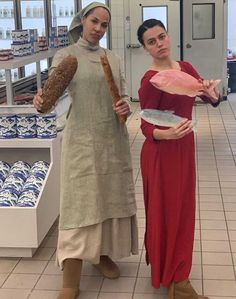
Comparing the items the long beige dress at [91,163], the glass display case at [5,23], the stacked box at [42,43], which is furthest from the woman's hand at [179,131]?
the glass display case at [5,23]

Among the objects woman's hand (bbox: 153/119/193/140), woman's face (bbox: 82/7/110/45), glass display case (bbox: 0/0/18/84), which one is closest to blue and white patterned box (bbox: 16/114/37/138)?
woman's face (bbox: 82/7/110/45)

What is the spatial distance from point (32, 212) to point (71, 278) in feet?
1.90

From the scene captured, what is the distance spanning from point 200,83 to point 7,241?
1.63m

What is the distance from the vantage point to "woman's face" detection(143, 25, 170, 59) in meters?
2.55

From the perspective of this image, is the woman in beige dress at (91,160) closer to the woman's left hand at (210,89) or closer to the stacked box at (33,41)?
the woman's left hand at (210,89)

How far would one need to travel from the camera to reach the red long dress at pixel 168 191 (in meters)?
2.63

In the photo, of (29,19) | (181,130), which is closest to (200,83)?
(181,130)

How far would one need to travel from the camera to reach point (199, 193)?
4668mm

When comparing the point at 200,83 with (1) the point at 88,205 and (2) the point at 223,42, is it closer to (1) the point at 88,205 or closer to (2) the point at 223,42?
(1) the point at 88,205

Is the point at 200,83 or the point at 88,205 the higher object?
the point at 200,83

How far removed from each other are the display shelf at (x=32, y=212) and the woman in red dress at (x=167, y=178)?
83 cm

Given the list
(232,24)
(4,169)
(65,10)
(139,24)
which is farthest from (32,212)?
(232,24)

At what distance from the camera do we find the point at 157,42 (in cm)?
255

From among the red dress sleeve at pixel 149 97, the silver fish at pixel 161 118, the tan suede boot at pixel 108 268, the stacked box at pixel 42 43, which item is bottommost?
the tan suede boot at pixel 108 268
